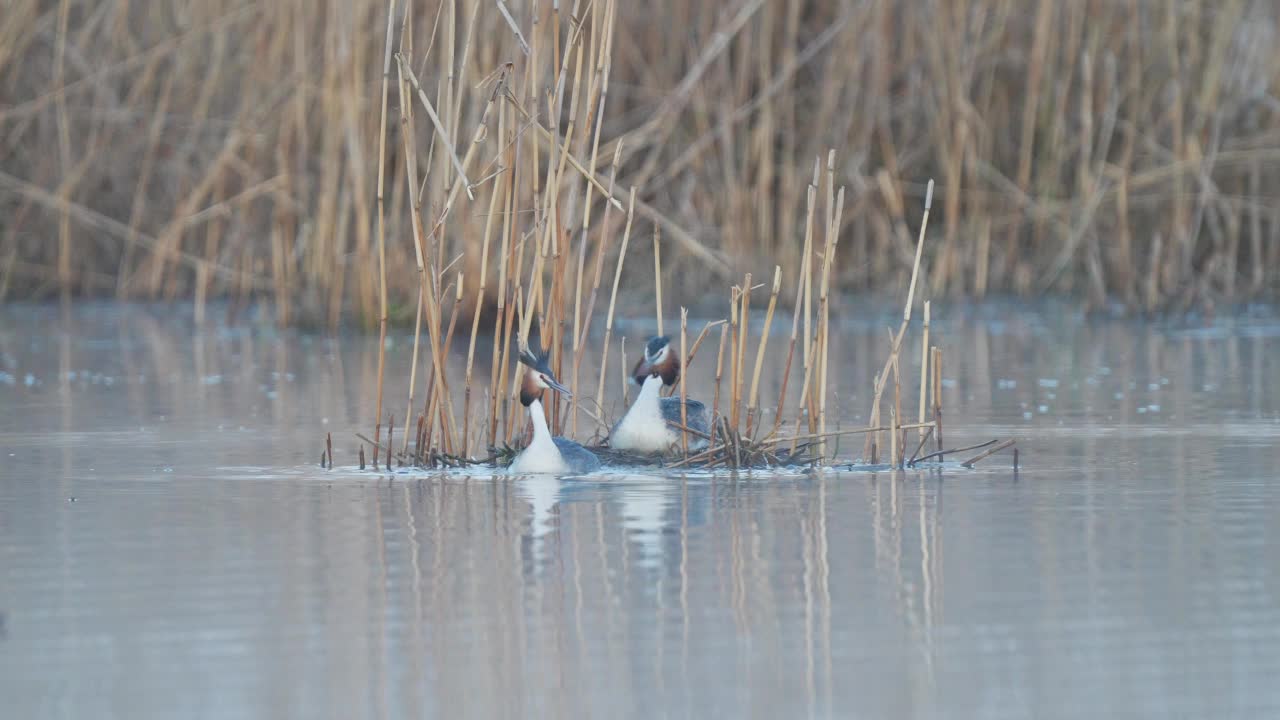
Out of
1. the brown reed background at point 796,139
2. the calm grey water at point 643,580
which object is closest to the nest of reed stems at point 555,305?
the calm grey water at point 643,580

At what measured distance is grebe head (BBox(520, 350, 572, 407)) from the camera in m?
6.94

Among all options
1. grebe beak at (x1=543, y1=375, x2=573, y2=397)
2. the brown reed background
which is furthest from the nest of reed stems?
the brown reed background

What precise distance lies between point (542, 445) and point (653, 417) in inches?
24.8

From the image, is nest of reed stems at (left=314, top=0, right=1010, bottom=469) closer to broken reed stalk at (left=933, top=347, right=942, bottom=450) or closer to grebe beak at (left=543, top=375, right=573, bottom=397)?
broken reed stalk at (left=933, top=347, right=942, bottom=450)

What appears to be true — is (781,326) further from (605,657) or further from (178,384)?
(605,657)

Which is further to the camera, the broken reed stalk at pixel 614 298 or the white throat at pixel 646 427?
the white throat at pixel 646 427

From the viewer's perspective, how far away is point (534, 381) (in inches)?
274

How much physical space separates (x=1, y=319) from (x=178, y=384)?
4.50 meters

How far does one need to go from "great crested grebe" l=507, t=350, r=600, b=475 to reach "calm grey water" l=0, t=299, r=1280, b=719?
3.1 inches

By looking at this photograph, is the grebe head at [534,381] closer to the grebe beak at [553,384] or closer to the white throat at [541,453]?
the grebe beak at [553,384]

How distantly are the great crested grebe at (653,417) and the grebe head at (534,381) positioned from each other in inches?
13.3

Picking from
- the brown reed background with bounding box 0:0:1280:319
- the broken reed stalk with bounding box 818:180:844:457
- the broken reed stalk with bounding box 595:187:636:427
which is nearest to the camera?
the broken reed stalk with bounding box 818:180:844:457

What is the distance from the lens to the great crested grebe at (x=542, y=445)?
6.76m

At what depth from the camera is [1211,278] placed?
45.2 feet
